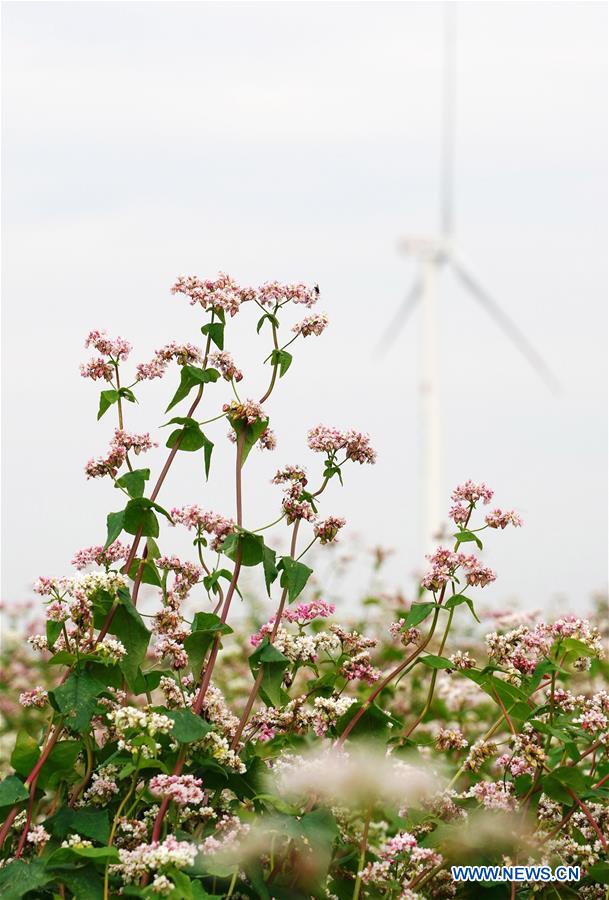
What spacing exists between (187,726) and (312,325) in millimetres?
1185

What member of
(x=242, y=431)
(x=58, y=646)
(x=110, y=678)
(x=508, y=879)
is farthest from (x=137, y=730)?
(x=508, y=879)

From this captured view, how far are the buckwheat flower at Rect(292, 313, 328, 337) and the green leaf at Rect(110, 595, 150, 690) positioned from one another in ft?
3.00

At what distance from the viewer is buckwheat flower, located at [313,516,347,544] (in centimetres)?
357

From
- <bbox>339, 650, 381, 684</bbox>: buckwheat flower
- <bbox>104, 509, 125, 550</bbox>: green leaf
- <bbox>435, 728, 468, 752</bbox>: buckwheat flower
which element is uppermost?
<bbox>104, 509, 125, 550</bbox>: green leaf

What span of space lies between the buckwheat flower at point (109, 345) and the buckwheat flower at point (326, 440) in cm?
60

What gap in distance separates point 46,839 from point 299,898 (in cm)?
70

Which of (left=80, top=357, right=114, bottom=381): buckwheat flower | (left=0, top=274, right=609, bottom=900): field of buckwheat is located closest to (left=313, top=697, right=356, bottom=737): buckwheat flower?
(left=0, top=274, right=609, bottom=900): field of buckwheat

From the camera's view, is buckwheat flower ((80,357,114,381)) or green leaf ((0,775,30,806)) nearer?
green leaf ((0,775,30,806))

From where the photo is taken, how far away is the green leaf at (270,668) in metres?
3.45

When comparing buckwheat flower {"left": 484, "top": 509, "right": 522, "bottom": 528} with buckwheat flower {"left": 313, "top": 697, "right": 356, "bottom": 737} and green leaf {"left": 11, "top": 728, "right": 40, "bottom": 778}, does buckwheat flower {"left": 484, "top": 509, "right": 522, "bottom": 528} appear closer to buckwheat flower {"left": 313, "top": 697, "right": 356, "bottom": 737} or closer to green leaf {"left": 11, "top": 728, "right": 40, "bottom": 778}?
buckwheat flower {"left": 313, "top": 697, "right": 356, "bottom": 737}

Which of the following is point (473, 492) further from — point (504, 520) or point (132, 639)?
point (132, 639)

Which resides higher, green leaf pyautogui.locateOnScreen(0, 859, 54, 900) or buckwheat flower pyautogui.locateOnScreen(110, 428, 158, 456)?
buckwheat flower pyautogui.locateOnScreen(110, 428, 158, 456)

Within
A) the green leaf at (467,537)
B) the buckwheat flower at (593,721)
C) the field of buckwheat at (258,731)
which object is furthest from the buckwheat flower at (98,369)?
the buckwheat flower at (593,721)

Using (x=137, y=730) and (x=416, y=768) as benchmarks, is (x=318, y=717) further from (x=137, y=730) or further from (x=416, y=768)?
(x=137, y=730)
